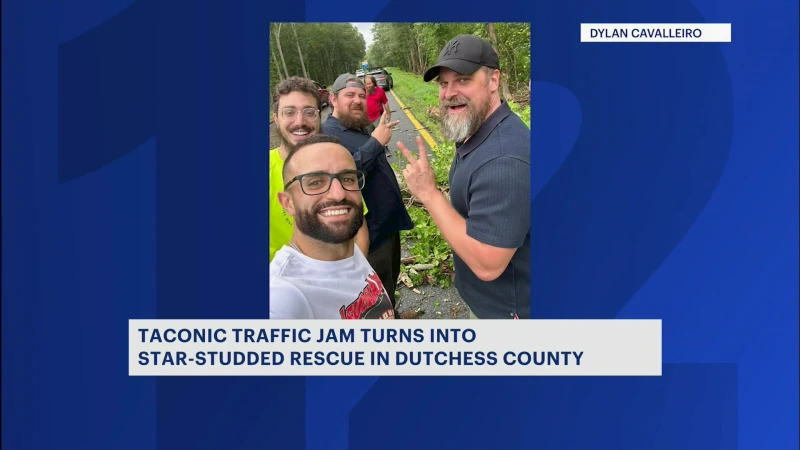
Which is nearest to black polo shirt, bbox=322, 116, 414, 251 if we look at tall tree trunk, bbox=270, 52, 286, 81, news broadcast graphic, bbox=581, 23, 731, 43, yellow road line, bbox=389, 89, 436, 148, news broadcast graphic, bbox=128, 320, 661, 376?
yellow road line, bbox=389, 89, 436, 148

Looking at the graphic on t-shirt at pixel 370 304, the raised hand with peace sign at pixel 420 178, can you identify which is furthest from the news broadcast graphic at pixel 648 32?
the graphic on t-shirt at pixel 370 304

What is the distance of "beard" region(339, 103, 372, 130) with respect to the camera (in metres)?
5.16

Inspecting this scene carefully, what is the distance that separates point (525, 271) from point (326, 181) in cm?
129

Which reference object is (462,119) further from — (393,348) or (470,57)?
(393,348)

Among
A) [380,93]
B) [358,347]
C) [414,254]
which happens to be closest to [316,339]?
[358,347]

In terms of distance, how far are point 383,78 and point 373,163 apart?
1.66ft

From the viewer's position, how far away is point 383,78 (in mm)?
5199

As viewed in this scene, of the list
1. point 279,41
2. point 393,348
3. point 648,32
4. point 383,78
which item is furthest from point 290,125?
point 648,32

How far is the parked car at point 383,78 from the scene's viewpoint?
16.9 feet

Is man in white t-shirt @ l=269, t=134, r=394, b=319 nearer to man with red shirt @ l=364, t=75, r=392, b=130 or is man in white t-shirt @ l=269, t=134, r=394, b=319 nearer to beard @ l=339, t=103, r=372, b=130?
beard @ l=339, t=103, r=372, b=130

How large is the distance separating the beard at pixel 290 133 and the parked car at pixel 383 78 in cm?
47

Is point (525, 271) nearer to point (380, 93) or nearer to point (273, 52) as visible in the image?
point (380, 93)

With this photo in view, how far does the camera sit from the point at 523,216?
17.1ft

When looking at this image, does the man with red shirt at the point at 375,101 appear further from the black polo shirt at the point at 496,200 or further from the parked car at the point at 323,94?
the black polo shirt at the point at 496,200
